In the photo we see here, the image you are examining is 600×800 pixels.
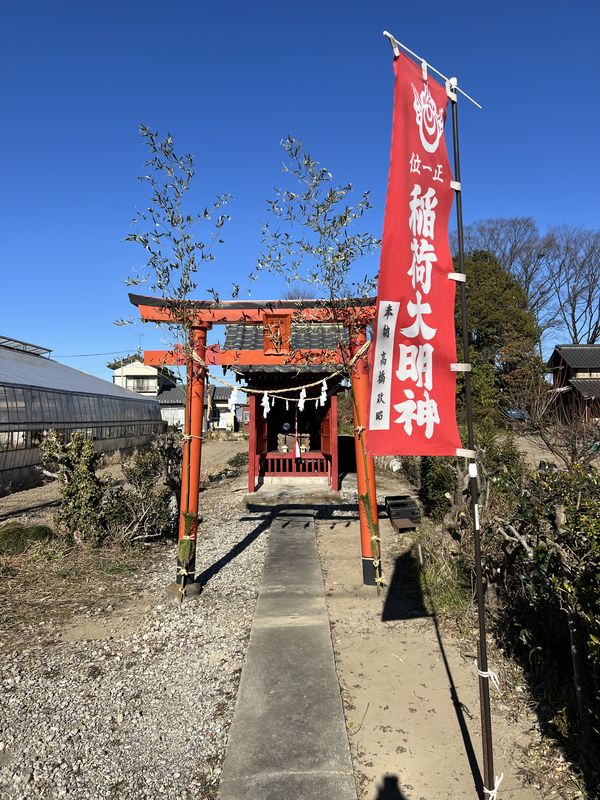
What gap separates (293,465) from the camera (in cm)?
1427

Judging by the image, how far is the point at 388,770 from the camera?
311cm

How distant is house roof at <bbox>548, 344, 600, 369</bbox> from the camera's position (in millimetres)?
33375

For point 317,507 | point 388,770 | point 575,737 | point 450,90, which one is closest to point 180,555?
point 388,770

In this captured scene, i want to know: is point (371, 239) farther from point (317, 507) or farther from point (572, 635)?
point (317, 507)


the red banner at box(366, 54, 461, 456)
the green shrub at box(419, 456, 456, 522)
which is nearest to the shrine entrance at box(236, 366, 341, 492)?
the green shrub at box(419, 456, 456, 522)

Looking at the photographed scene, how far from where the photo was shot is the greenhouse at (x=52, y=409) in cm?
1512

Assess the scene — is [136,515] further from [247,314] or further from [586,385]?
[586,385]

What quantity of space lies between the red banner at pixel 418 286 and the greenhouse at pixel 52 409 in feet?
27.0

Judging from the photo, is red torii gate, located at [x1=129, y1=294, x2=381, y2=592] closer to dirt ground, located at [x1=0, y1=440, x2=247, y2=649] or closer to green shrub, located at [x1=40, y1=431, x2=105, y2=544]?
dirt ground, located at [x1=0, y1=440, x2=247, y2=649]

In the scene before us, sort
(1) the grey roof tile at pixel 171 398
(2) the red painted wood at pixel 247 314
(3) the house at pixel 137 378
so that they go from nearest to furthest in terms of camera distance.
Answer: (2) the red painted wood at pixel 247 314 → (1) the grey roof tile at pixel 171 398 → (3) the house at pixel 137 378

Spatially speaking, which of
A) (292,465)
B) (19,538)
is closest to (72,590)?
(19,538)

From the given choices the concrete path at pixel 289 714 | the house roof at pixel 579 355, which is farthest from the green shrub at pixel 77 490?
the house roof at pixel 579 355

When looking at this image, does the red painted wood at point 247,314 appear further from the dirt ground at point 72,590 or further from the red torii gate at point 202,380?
the dirt ground at point 72,590

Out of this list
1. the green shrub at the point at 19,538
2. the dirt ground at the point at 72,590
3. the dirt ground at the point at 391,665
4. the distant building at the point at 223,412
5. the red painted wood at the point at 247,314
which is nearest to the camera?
the dirt ground at the point at 391,665
